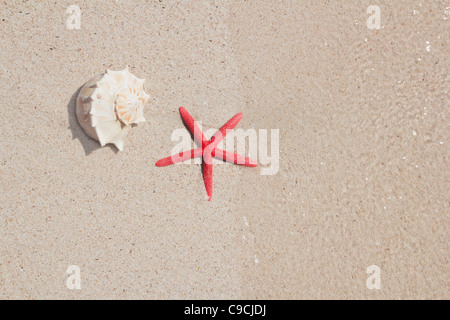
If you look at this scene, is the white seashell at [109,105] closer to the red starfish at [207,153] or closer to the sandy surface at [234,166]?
the sandy surface at [234,166]

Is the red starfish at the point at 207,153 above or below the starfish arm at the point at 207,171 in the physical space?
above

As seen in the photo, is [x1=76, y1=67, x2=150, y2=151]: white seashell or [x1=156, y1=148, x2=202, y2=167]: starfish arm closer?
[x1=76, y1=67, x2=150, y2=151]: white seashell

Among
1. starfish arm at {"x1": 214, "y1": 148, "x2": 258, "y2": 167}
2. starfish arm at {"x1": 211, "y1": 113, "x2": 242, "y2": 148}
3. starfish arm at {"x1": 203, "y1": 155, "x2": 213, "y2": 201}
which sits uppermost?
starfish arm at {"x1": 211, "y1": 113, "x2": 242, "y2": 148}

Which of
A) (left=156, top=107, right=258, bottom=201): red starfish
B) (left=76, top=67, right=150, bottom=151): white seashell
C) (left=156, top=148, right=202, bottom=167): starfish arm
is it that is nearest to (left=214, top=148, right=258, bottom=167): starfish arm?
(left=156, top=107, right=258, bottom=201): red starfish

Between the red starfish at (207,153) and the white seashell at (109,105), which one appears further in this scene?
the red starfish at (207,153)

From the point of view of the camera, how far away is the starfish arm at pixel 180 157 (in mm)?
2400

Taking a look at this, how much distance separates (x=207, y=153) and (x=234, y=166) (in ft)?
0.76

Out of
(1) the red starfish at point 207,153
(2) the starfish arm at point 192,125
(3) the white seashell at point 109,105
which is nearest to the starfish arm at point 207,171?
(1) the red starfish at point 207,153

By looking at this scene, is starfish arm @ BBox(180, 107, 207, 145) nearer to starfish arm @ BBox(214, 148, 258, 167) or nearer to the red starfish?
the red starfish

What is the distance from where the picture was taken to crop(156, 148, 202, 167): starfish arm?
240 centimetres

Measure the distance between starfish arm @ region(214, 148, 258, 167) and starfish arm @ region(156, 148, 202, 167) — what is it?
124mm

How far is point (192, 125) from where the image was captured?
7.97ft

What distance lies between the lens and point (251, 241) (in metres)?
2.49

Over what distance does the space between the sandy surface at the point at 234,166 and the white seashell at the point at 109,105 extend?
13 centimetres
